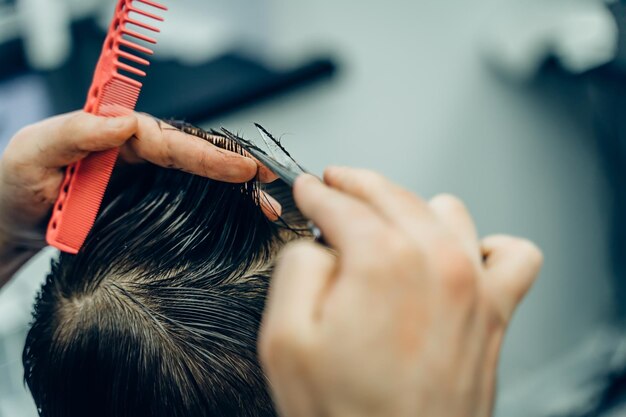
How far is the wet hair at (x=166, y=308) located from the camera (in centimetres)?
65

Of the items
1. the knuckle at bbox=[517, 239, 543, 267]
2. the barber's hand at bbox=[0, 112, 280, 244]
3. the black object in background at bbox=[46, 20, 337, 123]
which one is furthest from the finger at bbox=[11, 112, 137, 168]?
the black object in background at bbox=[46, 20, 337, 123]

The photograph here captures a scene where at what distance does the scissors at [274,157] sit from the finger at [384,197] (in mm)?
81

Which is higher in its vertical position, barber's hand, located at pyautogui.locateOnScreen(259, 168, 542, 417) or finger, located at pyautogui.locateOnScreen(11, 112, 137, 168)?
finger, located at pyautogui.locateOnScreen(11, 112, 137, 168)

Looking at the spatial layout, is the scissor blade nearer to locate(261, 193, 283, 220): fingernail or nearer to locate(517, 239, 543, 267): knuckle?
locate(261, 193, 283, 220): fingernail

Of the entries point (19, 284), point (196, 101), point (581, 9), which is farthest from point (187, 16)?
point (581, 9)

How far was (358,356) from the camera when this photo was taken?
413 millimetres

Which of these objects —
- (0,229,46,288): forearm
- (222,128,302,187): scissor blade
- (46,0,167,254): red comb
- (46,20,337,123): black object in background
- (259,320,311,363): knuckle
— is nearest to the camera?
(259,320,311,363): knuckle

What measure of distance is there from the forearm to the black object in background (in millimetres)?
591

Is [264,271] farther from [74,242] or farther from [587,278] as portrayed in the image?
[587,278]

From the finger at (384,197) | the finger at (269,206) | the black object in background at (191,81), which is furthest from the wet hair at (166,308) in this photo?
the black object in background at (191,81)

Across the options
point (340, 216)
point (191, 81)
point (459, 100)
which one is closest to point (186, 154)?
point (340, 216)

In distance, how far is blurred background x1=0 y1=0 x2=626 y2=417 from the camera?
153 centimetres

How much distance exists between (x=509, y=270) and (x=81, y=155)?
1.36ft

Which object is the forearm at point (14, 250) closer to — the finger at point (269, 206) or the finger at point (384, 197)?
the finger at point (269, 206)
